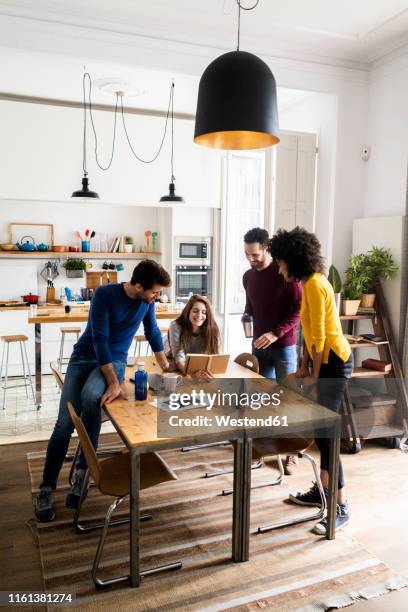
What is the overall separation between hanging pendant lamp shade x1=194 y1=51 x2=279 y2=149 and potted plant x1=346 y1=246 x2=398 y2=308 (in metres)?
2.58

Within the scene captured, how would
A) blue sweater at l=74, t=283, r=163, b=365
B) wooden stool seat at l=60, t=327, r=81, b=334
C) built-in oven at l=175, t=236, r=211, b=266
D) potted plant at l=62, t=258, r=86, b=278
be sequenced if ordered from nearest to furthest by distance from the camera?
blue sweater at l=74, t=283, r=163, b=365 < wooden stool seat at l=60, t=327, r=81, b=334 < built-in oven at l=175, t=236, r=211, b=266 < potted plant at l=62, t=258, r=86, b=278

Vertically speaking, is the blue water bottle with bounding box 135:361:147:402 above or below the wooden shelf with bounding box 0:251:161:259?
below

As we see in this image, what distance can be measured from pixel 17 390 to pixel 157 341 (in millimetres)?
3003

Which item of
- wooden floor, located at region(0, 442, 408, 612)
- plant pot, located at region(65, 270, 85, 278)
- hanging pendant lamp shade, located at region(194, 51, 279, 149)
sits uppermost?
hanging pendant lamp shade, located at region(194, 51, 279, 149)

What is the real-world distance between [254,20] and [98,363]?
2.82 m

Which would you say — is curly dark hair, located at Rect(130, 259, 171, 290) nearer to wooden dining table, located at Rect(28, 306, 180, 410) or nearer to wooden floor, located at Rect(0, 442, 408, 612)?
wooden floor, located at Rect(0, 442, 408, 612)

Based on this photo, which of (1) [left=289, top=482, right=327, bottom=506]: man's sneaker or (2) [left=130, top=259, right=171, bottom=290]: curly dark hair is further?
(1) [left=289, top=482, right=327, bottom=506]: man's sneaker

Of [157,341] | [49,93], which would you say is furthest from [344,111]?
[49,93]

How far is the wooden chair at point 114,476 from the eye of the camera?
7.88 feet

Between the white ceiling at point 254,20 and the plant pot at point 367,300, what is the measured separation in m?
2.05

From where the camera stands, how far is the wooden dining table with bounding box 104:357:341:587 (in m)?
2.37

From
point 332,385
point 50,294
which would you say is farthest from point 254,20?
Result: point 50,294

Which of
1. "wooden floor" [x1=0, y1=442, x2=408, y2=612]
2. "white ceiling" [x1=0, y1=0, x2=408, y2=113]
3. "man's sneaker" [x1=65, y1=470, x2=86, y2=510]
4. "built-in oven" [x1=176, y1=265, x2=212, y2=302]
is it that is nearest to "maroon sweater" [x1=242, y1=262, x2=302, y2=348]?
"wooden floor" [x1=0, y1=442, x2=408, y2=612]

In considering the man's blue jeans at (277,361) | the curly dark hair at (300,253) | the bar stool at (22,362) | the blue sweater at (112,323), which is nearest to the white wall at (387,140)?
the man's blue jeans at (277,361)
